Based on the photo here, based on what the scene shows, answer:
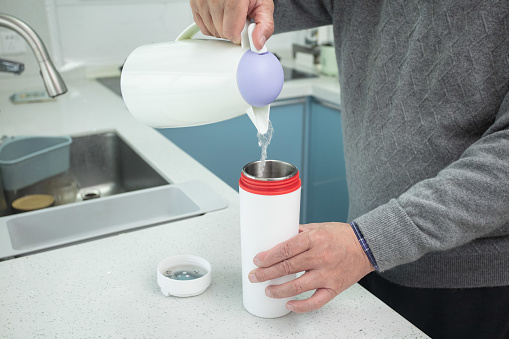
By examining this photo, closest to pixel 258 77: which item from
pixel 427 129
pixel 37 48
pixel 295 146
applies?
pixel 427 129

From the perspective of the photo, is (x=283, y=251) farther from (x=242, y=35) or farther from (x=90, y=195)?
(x=90, y=195)

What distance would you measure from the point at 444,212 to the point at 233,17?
0.40 m

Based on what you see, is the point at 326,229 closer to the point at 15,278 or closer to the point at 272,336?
the point at 272,336

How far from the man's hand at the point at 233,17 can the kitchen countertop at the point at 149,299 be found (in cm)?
36

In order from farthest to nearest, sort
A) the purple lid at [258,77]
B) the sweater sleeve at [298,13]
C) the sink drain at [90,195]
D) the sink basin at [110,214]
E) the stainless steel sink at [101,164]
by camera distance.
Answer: the stainless steel sink at [101,164]
the sink drain at [90,195]
the sweater sleeve at [298,13]
the sink basin at [110,214]
the purple lid at [258,77]

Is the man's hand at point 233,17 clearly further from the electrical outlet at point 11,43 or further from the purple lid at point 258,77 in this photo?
the electrical outlet at point 11,43

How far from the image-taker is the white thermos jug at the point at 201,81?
615 millimetres

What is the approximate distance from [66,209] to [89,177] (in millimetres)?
522

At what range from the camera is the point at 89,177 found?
152 centimetres

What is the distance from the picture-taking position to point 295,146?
6.98 feet

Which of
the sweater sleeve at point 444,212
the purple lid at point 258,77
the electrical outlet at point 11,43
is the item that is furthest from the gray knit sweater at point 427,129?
the electrical outlet at point 11,43

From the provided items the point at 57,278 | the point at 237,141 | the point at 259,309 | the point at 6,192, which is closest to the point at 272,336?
the point at 259,309

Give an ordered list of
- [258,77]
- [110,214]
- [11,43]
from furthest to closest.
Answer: [11,43] < [110,214] < [258,77]

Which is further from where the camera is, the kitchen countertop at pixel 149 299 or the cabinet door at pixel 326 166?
the cabinet door at pixel 326 166
